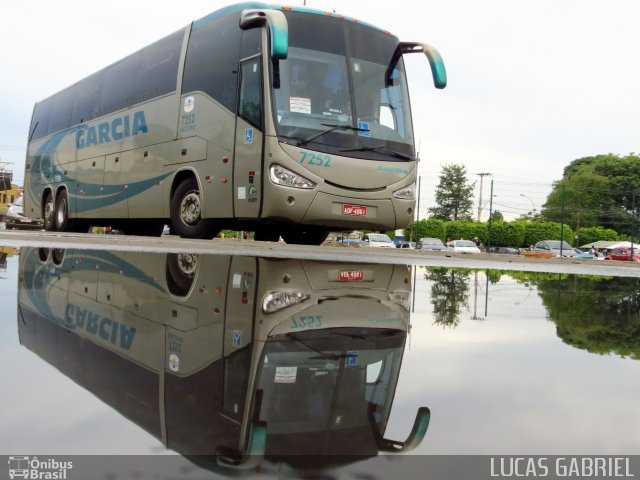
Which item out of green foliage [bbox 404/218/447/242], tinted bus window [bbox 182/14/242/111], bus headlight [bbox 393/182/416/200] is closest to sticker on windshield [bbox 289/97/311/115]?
tinted bus window [bbox 182/14/242/111]

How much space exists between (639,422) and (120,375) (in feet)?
3.75

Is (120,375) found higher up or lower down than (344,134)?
lower down

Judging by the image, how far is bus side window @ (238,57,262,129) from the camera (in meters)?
9.26

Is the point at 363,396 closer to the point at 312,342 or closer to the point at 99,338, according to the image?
the point at 312,342

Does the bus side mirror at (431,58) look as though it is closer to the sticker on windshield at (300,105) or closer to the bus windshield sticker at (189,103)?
the sticker on windshield at (300,105)

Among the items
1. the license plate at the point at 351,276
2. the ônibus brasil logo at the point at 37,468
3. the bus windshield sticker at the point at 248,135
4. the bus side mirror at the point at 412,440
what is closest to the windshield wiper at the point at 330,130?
the bus windshield sticker at the point at 248,135

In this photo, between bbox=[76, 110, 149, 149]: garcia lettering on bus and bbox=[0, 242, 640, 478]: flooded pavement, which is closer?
bbox=[0, 242, 640, 478]: flooded pavement

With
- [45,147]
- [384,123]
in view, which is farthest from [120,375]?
[45,147]

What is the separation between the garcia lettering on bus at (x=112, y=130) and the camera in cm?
1261

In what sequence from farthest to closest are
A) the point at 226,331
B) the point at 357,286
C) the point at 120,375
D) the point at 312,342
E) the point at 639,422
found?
the point at 357,286, the point at 226,331, the point at 312,342, the point at 120,375, the point at 639,422

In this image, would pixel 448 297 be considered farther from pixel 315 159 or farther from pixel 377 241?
pixel 377 241

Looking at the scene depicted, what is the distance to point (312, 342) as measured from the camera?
2.10 meters

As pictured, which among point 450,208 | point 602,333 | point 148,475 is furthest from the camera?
point 450,208

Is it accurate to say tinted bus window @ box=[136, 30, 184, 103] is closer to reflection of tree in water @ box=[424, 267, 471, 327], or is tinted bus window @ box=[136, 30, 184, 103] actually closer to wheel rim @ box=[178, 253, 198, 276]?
wheel rim @ box=[178, 253, 198, 276]
